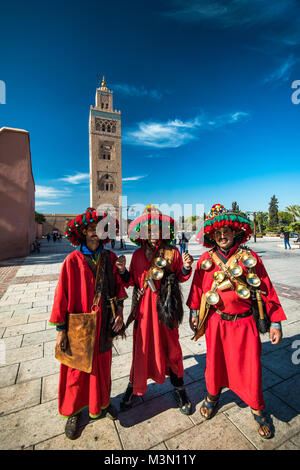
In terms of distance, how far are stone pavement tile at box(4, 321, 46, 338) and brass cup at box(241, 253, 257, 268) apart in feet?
13.5

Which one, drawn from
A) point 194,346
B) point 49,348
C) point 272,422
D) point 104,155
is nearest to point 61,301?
point 49,348

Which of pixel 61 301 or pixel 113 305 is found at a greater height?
pixel 61 301

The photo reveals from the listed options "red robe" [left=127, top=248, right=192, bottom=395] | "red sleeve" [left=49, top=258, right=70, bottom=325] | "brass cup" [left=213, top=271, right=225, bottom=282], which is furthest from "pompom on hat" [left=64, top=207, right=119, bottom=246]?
"brass cup" [left=213, top=271, right=225, bottom=282]

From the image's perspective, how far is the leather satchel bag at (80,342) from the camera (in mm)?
1978

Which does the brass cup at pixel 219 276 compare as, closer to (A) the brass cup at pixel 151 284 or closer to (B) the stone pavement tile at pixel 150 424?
(A) the brass cup at pixel 151 284

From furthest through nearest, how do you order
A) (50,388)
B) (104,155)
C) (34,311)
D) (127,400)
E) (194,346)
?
1. (104,155)
2. (34,311)
3. (194,346)
4. (50,388)
5. (127,400)

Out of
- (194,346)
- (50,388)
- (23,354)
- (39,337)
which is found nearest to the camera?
(50,388)

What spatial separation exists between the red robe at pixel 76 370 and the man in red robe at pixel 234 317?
3.63 feet

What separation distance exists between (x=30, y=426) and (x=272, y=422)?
243 centimetres

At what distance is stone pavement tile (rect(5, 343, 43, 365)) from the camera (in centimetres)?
323

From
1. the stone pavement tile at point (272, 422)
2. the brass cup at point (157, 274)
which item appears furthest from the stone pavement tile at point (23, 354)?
the stone pavement tile at point (272, 422)

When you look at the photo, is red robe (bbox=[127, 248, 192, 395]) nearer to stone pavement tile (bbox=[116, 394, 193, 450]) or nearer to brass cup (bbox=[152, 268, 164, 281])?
brass cup (bbox=[152, 268, 164, 281])

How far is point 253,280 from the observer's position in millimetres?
2033

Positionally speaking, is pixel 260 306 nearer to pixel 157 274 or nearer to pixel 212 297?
pixel 212 297
